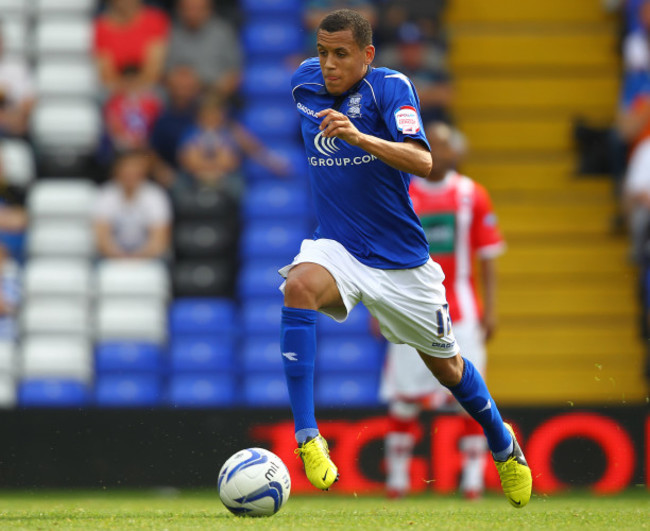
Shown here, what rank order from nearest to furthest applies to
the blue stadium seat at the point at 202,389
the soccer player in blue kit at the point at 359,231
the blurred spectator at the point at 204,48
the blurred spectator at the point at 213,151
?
1. the soccer player in blue kit at the point at 359,231
2. the blue stadium seat at the point at 202,389
3. the blurred spectator at the point at 213,151
4. the blurred spectator at the point at 204,48

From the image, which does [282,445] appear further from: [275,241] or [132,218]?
[132,218]

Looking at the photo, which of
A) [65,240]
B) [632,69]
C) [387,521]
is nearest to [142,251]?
[65,240]

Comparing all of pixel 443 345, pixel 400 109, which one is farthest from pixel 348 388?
pixel 400 109

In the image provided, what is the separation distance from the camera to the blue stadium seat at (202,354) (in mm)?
10203

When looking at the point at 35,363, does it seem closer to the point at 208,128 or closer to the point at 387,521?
the point at 208,128

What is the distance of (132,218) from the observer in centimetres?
1066

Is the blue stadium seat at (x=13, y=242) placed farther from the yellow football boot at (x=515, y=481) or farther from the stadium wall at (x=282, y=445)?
the yellow football boot at (x=515, y=481)

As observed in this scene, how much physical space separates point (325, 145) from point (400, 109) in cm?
40

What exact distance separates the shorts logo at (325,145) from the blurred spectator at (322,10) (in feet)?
20.3

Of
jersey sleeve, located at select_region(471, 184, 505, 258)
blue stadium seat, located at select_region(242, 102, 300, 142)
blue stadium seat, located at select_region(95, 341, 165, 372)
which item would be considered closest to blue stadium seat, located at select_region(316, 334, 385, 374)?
blue stadium seat, located at select_region(95, 341, 165, 372)

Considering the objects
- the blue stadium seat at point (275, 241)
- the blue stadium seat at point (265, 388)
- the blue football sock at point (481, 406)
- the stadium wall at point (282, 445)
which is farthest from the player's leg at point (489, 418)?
the blue stadium seat at point (275, 241)

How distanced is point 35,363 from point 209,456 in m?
2.29

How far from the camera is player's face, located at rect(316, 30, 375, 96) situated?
18.0 feet

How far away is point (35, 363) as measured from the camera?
10070 mm
